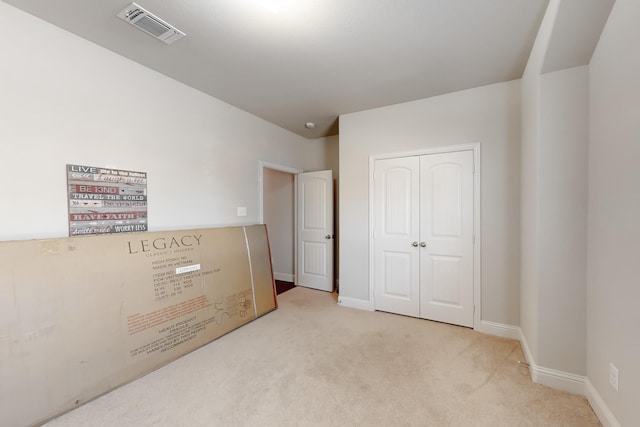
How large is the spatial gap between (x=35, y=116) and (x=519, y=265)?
14.2 ft

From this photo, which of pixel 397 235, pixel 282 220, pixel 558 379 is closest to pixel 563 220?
pixel 558 379

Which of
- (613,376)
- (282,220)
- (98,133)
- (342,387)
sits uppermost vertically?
(98,133)

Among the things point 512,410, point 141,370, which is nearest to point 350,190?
point 512,410

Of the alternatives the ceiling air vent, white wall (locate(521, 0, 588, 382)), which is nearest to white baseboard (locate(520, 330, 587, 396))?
white wall (locate(521, 0, 588, 382))

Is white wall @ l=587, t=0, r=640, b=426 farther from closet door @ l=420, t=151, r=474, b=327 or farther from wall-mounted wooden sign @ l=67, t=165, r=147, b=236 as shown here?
wall-mounted wooden sign @ l=67, t=165, r=147, b=236

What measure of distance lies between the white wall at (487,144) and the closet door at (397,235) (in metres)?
0.16

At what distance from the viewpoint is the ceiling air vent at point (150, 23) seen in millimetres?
1768

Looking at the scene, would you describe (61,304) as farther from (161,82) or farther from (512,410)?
(512,410)

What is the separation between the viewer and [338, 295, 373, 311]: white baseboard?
351 centimetres

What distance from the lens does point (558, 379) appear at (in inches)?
75.9

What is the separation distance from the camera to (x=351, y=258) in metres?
3.64

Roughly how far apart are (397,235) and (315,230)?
1.53 m

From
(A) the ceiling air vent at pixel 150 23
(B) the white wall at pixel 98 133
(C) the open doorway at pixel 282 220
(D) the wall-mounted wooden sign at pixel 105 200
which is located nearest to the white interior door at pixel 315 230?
(C) the open doorway at pixel 282 220

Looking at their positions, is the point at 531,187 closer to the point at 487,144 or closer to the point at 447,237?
the point at 487,144
